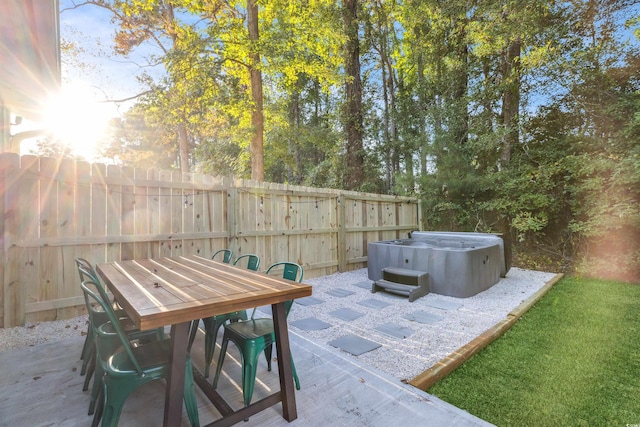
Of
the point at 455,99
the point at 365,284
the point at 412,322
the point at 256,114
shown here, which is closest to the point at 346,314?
the point at 412,322

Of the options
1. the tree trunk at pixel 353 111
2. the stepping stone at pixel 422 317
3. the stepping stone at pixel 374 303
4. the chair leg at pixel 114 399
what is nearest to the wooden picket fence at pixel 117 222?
the stepping stone at pixel 374 303

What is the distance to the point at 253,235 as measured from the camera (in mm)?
4645

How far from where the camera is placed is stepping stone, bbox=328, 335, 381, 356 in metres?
2.54

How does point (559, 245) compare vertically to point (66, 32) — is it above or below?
below

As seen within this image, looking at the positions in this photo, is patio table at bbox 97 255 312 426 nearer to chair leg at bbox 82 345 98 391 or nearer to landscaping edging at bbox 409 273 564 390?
chair leg at bbox 82 345 98 391

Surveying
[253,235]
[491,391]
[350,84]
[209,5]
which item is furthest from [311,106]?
[491,391]

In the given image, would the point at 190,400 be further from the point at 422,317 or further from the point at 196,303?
the point at 422,317

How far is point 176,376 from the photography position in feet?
4.37

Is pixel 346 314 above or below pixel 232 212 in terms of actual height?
below

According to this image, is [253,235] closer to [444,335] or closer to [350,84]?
[444,335]

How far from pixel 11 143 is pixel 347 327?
5.81 metres

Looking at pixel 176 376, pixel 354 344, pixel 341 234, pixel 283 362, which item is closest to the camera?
pixel 176 376

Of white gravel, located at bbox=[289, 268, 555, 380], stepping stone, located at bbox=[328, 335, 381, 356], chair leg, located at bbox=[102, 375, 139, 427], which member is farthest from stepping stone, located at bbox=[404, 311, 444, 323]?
chair leg, located at bbox=[102, 375, 139, 427]

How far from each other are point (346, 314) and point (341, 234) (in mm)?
2461
